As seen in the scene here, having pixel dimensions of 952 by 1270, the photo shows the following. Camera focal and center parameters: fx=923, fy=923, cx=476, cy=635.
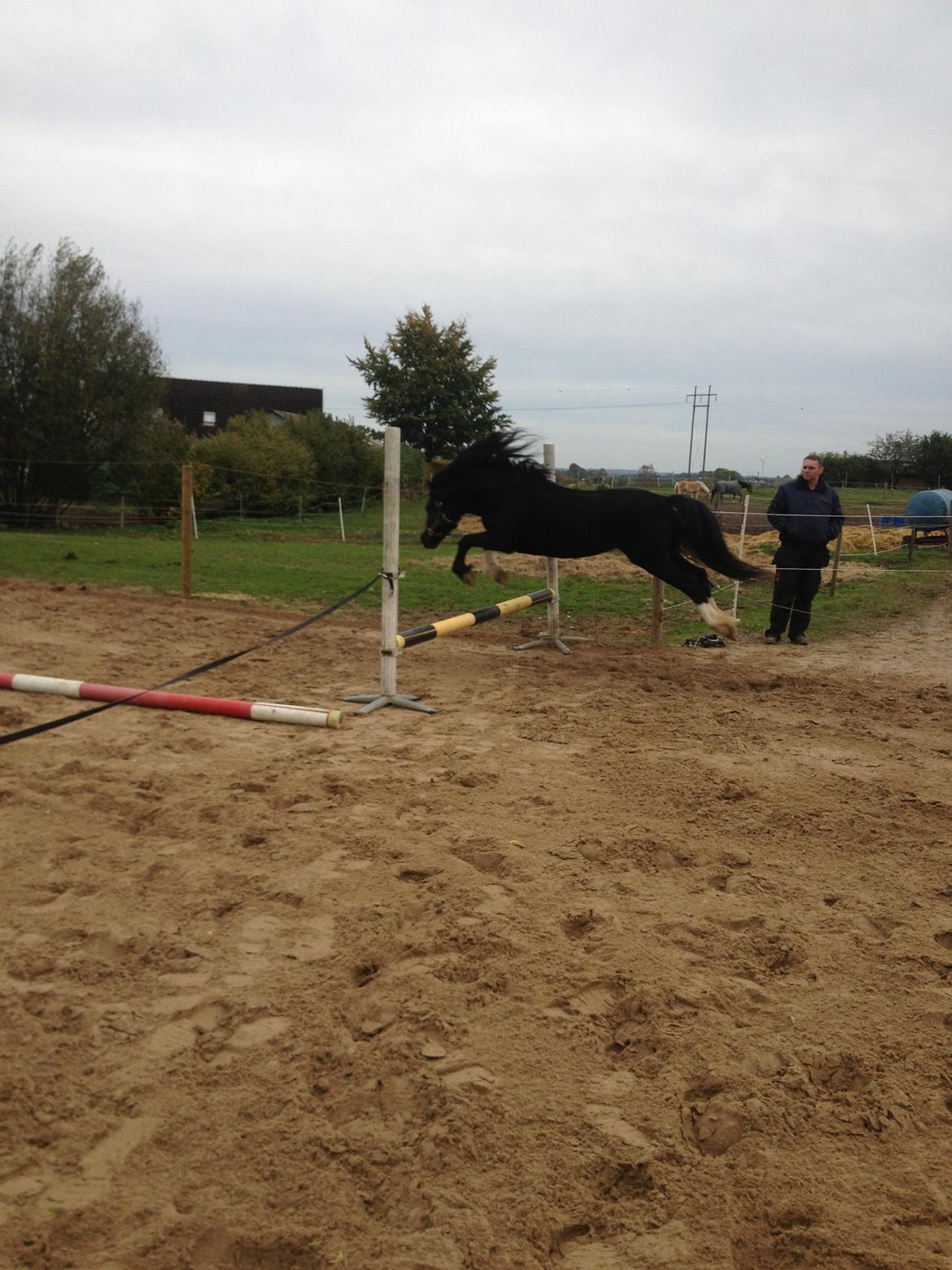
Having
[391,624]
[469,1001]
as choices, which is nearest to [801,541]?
[391,624]

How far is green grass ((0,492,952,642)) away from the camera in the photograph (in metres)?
Answer: 11.6

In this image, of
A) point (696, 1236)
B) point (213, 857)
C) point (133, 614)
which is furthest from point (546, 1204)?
point (133, 614)

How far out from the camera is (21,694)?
A: 6430 mm

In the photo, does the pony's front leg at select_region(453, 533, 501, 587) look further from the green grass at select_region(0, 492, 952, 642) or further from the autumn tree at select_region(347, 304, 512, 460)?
the autumn tree at select_region(347, 304, 512, 460)

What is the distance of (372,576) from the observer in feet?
50.1

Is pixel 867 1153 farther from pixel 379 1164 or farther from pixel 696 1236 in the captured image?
pixel 379 1164

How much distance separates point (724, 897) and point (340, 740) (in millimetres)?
2752

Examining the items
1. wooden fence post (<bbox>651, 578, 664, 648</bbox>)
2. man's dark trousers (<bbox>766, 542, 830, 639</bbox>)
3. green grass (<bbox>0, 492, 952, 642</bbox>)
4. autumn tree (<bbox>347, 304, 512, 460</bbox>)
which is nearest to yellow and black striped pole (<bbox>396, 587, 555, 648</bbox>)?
wooden fence post (<bbox>651, 578, 664, 648</bbox>)

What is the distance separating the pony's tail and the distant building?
38.0 meters

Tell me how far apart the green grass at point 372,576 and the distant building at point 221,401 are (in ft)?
85.2

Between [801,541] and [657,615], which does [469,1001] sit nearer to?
[657,615]

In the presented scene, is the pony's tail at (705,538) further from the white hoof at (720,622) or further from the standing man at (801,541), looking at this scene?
the standing man at (801,541)

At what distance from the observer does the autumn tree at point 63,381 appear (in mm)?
22953

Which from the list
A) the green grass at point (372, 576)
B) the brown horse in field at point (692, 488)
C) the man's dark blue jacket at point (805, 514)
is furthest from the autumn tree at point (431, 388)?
the man's dark blue jacket at point (805, 514)
